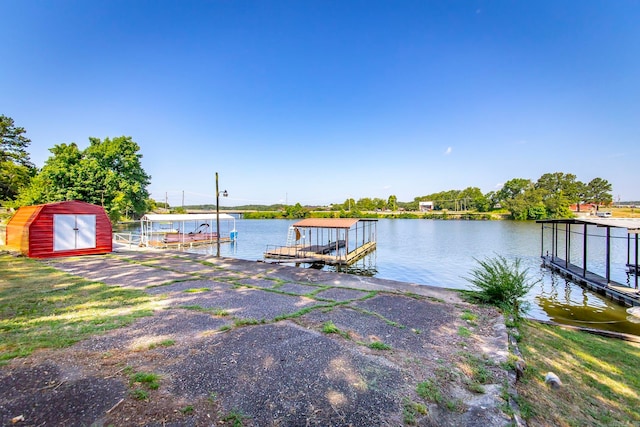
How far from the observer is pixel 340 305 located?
6250mm

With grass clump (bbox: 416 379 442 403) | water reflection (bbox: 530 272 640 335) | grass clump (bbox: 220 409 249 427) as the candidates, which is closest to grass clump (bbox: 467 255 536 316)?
water reflection (bbox: 530 272 640 335)

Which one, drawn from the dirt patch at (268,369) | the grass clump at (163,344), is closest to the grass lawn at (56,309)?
the dirt patch at (268,369)

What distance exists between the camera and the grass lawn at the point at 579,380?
2.95m

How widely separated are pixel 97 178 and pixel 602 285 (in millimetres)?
39173

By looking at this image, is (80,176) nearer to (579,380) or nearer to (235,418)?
(235,418)

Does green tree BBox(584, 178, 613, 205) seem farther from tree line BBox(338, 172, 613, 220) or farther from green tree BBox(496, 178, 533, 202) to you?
green tree BBox(496, 178, 533, 202)

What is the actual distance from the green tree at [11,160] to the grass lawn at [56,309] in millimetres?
19818

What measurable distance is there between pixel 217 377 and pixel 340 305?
349cm

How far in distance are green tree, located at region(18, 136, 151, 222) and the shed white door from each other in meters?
17.5

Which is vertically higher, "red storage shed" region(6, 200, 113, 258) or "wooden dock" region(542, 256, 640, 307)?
"red storage shed" region(6, 200, 113, 258)

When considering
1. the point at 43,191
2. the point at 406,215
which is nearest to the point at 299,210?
the point at 406,215

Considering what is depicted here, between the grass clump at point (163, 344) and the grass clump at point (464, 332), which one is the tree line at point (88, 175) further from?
the grass clump at point (464, 332)

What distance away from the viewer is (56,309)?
5418mm

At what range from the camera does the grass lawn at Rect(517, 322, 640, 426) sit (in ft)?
9.69
